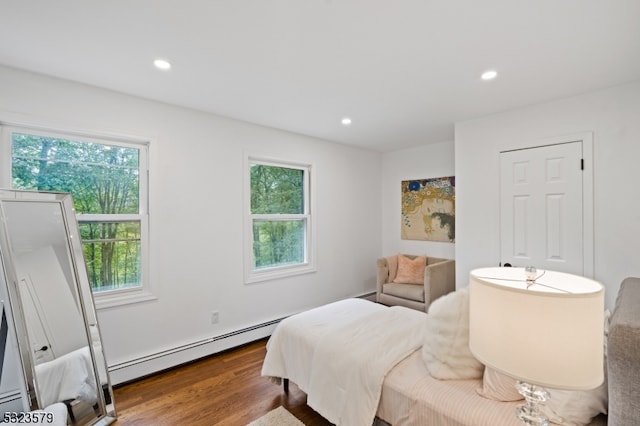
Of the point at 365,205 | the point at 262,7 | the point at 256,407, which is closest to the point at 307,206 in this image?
the point at 365,205

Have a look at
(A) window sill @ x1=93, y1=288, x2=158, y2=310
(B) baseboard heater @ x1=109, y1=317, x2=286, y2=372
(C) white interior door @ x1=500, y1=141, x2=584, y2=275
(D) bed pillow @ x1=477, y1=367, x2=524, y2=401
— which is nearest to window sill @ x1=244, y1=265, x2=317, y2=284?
(B) baseboard heater @ x1=109, y1=317, x2=286, y2=372

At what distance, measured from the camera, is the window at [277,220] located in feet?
11.2

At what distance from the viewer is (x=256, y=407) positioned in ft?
7.09

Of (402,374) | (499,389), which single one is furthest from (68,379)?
(499,389)

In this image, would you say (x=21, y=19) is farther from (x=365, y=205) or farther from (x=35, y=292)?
(x=365, y=205)

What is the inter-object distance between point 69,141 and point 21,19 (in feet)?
3.25

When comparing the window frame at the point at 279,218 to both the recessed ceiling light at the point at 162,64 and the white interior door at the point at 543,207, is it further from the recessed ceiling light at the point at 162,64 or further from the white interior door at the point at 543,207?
the white interior door at the point at 543,207

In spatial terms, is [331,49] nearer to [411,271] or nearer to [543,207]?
[543,207]

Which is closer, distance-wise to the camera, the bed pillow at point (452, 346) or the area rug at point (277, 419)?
the bed pillow at point (452, 346)

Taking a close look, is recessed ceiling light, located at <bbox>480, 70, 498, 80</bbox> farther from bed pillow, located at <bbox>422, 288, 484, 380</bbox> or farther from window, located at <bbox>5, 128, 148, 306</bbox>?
window, located at <bbox>5, 128, 148, 306</bbox>

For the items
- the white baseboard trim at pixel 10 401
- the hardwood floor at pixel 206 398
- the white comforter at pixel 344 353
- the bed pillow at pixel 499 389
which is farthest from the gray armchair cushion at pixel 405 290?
the white baseboard trim at pixel 10 401

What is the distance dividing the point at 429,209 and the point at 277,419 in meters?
3.31

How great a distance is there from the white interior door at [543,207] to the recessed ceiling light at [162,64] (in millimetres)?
3101

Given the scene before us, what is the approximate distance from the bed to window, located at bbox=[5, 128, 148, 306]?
4.95 feet
